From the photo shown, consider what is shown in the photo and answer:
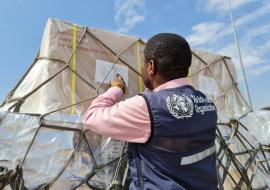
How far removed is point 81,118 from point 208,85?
1.66 metres

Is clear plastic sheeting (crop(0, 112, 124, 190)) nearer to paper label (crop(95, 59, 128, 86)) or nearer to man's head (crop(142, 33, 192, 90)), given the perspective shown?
paper label (crop(95, 59, 128, 86))

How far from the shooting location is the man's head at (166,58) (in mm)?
2094

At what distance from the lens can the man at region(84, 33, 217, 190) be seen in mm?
1955

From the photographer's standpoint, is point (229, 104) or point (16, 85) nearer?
point (16, 85)

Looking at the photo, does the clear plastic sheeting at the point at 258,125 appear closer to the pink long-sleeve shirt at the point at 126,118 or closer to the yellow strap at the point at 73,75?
the yellow strap at the point at 73,75

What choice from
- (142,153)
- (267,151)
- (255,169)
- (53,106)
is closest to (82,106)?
(53,106)

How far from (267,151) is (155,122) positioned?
7.36ft

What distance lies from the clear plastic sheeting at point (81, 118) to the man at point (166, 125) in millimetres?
559

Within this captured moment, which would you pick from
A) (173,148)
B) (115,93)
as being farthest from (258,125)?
(173,148)

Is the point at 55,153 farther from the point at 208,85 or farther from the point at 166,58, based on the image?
the point at 208,85

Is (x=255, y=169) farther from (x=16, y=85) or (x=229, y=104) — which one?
(x=16, y=85)

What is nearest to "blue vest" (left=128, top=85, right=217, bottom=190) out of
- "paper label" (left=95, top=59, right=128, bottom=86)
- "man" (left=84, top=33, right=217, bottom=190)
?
"man" (left=84, top=33, right=217, bottom=190)

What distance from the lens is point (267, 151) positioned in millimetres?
3801

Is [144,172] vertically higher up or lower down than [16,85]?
lower down
